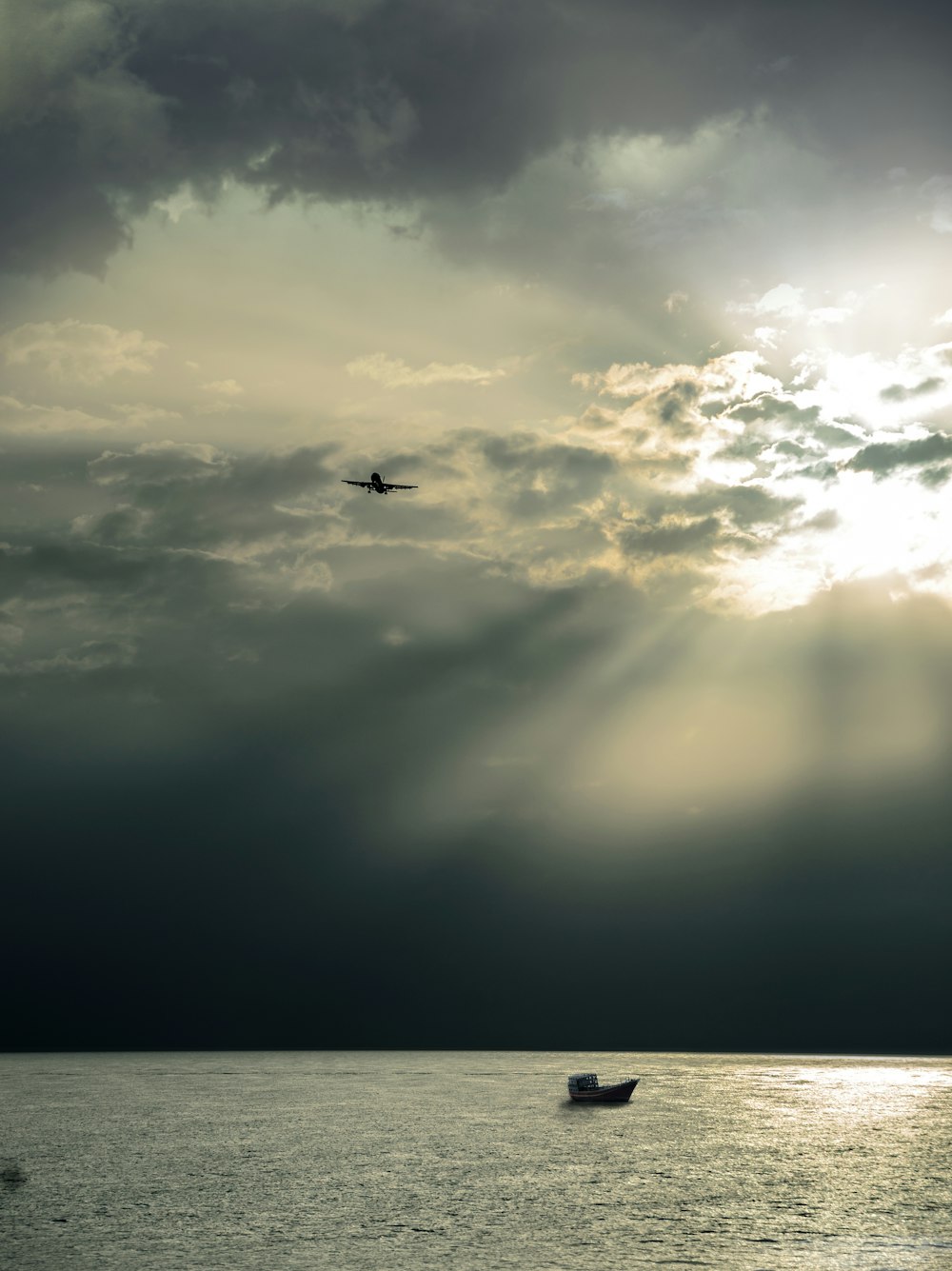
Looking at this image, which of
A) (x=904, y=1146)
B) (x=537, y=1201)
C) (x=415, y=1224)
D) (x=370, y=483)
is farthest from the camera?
(x=904, y=1146)

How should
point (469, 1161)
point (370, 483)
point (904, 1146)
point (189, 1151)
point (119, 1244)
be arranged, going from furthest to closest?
point (904, 1146)
point (189, 1151)
point (469, 1161)
point (370, 483)
point (119, 1244)

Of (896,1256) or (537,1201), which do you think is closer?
(896,1256)

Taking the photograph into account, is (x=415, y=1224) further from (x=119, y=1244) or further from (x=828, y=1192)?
(x=828, y=1192)

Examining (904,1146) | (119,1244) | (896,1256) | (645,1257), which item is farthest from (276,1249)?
(904,1146)

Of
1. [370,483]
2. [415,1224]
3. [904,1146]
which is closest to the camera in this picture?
[415,1224]

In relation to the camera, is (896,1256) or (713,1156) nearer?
(896,1256)

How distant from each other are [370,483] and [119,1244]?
91.3 meters

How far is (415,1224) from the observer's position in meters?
115

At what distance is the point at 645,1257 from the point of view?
99.5 m


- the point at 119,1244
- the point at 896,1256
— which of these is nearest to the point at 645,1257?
the point at 896,1256

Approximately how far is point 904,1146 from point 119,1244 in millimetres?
145118


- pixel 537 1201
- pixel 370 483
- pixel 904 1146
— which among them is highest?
pixel 370 483

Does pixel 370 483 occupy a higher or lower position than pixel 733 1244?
higher

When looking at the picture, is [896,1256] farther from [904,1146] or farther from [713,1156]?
[904,1146]
